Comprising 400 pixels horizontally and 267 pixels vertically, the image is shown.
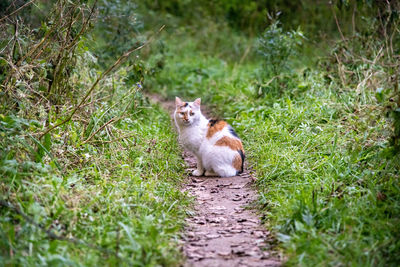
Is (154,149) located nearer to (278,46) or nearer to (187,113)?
(187,113)

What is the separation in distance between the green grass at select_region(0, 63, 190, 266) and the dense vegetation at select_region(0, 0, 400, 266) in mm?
14

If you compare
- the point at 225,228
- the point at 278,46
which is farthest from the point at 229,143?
the point at 278,46

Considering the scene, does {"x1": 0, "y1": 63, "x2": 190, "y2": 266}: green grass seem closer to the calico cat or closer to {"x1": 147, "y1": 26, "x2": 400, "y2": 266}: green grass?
the calico cat

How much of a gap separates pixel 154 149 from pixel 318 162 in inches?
76.7

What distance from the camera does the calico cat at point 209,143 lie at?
17.8 feet

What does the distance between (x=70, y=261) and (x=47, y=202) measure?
2.57ft

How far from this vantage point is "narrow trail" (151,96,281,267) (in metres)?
3.45

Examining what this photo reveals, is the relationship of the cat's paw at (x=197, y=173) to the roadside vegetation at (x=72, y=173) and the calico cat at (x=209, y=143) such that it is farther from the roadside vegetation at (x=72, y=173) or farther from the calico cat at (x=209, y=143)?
the roadside vegetation at (x=72, y=173)

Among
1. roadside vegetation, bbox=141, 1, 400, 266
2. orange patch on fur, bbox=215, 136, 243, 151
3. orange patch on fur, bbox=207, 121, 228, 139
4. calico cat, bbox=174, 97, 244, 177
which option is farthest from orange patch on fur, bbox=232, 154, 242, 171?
orange patch on fur, bbox=207, 121, 228, 139

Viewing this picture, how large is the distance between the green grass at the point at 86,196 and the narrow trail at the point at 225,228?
171mm

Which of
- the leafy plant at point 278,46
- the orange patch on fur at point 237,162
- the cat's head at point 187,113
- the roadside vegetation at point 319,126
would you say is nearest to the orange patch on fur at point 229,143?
the orange patch on fur at point 237,162

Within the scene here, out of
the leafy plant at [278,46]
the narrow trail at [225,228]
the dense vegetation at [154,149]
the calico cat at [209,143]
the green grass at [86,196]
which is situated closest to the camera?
the green grass at [86,196]

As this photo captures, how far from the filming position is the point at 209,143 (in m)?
5.52

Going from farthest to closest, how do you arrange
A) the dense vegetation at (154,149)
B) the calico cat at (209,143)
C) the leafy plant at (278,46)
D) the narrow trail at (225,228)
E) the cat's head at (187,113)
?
the leafy plant at (278,46) → the cat's head at (187,113) → the calico cat at (209,143) → the narrow trail at (225,228) → the dense vegetation at (154,149)
